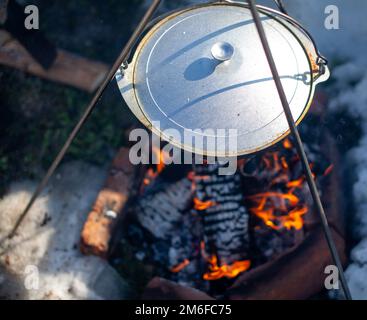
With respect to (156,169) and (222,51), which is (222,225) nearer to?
(156,169)

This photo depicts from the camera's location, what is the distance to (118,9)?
4.40 meters

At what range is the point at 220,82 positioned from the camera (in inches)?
83.9

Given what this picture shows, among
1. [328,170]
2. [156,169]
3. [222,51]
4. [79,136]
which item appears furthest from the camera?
[79,136]

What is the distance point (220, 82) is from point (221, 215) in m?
1.56

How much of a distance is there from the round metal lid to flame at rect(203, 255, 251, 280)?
164cm

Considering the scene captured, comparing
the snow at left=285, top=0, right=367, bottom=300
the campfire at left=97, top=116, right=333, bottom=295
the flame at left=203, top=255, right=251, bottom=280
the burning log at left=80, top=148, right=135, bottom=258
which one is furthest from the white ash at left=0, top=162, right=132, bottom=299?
the snow at left=285, top=0, right=367, bottom=300

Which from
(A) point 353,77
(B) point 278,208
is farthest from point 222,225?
(A) point 353,77

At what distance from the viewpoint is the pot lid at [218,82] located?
2074 mm

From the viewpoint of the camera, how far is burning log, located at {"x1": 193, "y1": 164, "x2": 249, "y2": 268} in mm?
3324

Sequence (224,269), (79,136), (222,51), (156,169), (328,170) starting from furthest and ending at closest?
1. (79,136)
2. (156,169)
3. (328,170)
4. (224,269)
5. (222,51)

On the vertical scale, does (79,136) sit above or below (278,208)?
above

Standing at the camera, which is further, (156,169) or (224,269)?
(156,169)
